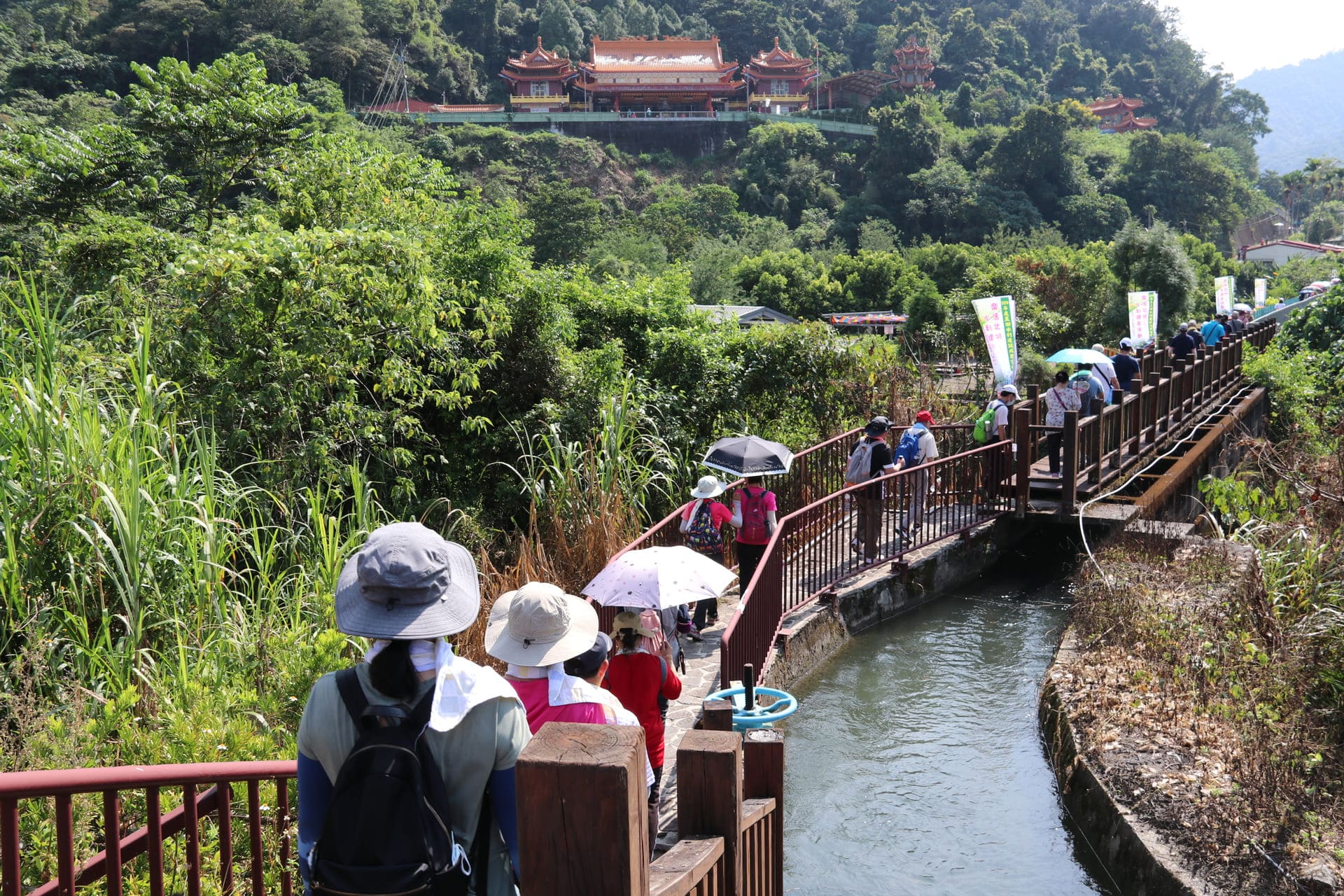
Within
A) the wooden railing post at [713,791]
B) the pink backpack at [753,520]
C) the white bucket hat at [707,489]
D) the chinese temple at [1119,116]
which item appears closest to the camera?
the wooden railing post at [713,791]

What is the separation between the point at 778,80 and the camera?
262 ft

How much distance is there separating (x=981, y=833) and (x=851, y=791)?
2.54 ft

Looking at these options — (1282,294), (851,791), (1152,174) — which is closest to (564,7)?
(1152,174)

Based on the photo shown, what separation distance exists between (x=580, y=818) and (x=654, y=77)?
77670mm

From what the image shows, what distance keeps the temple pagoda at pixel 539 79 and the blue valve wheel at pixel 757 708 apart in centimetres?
7239

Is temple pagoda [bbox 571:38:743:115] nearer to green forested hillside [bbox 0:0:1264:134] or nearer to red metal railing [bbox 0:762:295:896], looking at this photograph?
green forested hillside [bbox 0:0:1264:134]

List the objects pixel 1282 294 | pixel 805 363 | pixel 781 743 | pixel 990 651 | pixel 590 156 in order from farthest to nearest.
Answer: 1. pixel 590 156
2. pixel 1282 294
3. pixel 805 363
4. pixel 990 651
5. pixel 781 743

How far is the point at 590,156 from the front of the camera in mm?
65625

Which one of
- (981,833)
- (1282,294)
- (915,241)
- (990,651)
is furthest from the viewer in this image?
(915,241)

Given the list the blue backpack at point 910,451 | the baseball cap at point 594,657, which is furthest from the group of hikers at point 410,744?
the blue backpack at point 910,451

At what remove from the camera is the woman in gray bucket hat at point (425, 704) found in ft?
6.51

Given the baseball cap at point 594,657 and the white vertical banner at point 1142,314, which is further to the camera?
the white vertical banner at point 1142,314

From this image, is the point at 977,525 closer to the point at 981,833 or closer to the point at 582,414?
the point at 582,414

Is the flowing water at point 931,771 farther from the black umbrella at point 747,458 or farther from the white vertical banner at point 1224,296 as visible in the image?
the white vertical banner at point 1224,296
